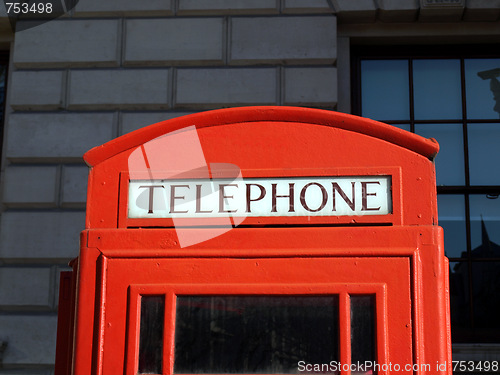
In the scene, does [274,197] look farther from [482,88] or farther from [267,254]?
[482,88]

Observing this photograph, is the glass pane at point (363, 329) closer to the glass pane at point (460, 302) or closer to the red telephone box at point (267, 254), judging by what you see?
the red telephone box at point (267, 254)

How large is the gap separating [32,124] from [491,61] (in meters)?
4.86

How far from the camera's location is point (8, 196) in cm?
616

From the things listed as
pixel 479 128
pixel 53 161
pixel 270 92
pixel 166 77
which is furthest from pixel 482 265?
pixel 53 161

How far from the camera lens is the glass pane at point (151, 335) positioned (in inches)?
76.5

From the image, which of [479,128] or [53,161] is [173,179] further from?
[479,128]

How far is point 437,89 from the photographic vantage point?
643 centimetres

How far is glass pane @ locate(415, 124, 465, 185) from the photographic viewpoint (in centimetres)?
618

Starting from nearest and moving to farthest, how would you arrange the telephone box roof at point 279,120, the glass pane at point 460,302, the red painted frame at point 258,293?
the red painted frame at point 258,293
the telephone box roof at point 279,120
the glass pane at point 460,302

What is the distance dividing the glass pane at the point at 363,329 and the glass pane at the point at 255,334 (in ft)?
0.18

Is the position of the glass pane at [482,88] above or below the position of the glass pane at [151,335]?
above

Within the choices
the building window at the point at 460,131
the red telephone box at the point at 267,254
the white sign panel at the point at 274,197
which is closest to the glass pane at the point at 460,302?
the building window at the point at 460,131

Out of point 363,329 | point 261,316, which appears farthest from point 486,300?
point 261,316

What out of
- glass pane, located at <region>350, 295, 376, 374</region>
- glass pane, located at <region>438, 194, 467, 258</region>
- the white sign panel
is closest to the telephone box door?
glass pane, located at <region>350, 295, 376, 374</region>
